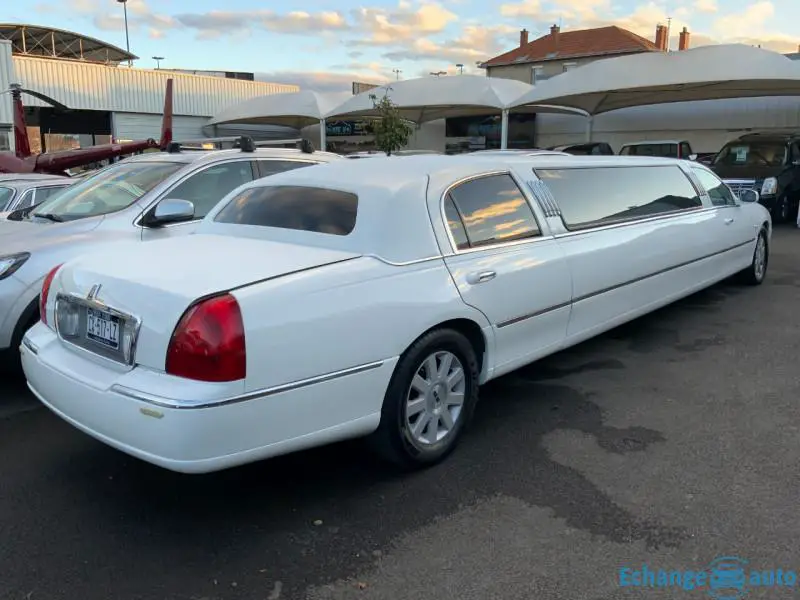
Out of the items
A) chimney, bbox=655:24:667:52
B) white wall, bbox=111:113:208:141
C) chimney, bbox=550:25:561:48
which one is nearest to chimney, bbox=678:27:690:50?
chimney, bbox=655:24:667:52

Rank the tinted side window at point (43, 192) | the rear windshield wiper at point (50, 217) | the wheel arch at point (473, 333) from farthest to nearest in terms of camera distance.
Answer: the tinted side window at point (43, 192) → the rear windshield wiper at point (50, 217) → the wheel arch at point (473, 333)

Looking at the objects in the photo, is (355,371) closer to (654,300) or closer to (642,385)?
(642,385)

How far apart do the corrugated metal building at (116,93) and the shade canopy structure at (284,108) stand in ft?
4.55

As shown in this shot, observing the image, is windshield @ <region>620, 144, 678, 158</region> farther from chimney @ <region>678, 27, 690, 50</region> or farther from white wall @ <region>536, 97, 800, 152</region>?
chimney @ <region>678, 27, 690, 50</region>

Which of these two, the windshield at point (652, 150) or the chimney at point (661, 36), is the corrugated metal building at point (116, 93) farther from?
the chimney at point (661, 36)

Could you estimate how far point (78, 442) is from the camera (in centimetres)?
377

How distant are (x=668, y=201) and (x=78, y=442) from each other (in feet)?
15.9

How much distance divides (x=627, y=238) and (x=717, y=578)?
2.82m

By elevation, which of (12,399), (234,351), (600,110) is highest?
(600,110)

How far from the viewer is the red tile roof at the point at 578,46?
43.6 metres

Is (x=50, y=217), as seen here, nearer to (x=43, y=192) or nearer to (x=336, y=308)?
(x=43, y=192)

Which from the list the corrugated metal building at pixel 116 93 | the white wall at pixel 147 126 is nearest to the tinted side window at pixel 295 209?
the corrugated metal building at pixel 116 93

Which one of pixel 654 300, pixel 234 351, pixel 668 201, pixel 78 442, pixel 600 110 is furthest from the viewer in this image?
pixel 600 110

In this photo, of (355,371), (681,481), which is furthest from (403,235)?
(681,481)
